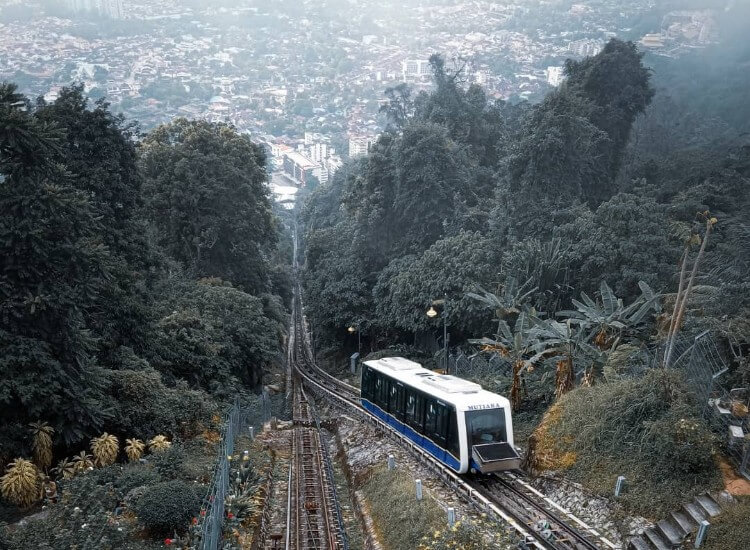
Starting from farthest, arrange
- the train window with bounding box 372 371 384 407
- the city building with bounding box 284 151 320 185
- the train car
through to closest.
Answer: the city building with bounding box 284 151 320 185, the train window with bounding box 372 371 384 407, the train car

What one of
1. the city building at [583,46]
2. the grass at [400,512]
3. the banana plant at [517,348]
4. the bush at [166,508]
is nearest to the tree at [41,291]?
the bush at [166,508]

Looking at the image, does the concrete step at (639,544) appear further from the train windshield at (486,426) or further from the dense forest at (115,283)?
the dense forest at (115,283)

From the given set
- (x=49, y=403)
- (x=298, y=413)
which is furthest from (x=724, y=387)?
(x=298, y=413)

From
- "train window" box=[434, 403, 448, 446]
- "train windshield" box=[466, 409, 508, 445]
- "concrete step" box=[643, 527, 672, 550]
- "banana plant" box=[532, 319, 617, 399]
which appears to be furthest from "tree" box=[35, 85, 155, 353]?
"concrete step" box=[643, 527, 672, 550]

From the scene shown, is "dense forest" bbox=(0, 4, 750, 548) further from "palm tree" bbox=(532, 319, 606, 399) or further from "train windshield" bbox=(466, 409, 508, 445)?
"train windshield" bbox=(466, 409, 508, 445)

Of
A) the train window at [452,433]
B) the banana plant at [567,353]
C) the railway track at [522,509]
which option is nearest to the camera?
the railway track at [522,509]
